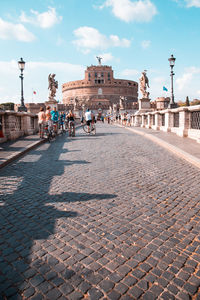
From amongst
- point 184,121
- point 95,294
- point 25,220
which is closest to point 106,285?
point 95,294

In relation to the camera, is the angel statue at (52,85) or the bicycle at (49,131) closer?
the bicycle at (49,131)

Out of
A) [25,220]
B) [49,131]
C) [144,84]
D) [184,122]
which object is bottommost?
[25,220]

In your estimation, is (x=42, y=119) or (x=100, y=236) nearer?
(x=100, y=236)

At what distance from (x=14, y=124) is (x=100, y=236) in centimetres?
1031

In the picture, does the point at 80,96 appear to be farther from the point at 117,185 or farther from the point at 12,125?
the point at 117,185

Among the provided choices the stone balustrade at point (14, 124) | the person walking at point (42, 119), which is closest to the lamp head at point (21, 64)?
the stone balustrade at point (14, 124)

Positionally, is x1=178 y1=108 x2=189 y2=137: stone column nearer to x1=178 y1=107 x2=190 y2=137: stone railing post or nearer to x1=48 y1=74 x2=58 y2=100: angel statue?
x1=178 y1=107 x2=190 y2=137: stone railing post

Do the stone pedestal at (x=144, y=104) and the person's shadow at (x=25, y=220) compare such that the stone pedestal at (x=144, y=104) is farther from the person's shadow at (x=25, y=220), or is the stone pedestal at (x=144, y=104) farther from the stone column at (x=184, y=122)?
the person's shadow at (x=25, y=220)

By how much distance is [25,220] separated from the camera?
319cm

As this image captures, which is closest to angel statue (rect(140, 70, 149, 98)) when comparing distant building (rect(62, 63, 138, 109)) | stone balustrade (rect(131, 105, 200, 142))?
stone balustrade (rect(131, 105, 200, 142))

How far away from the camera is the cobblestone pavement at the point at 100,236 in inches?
80.8

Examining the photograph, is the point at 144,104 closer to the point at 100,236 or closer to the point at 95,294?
the point at 100,236

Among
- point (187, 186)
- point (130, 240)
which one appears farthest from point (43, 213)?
point (187, 186)

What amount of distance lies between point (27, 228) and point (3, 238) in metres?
0.30
